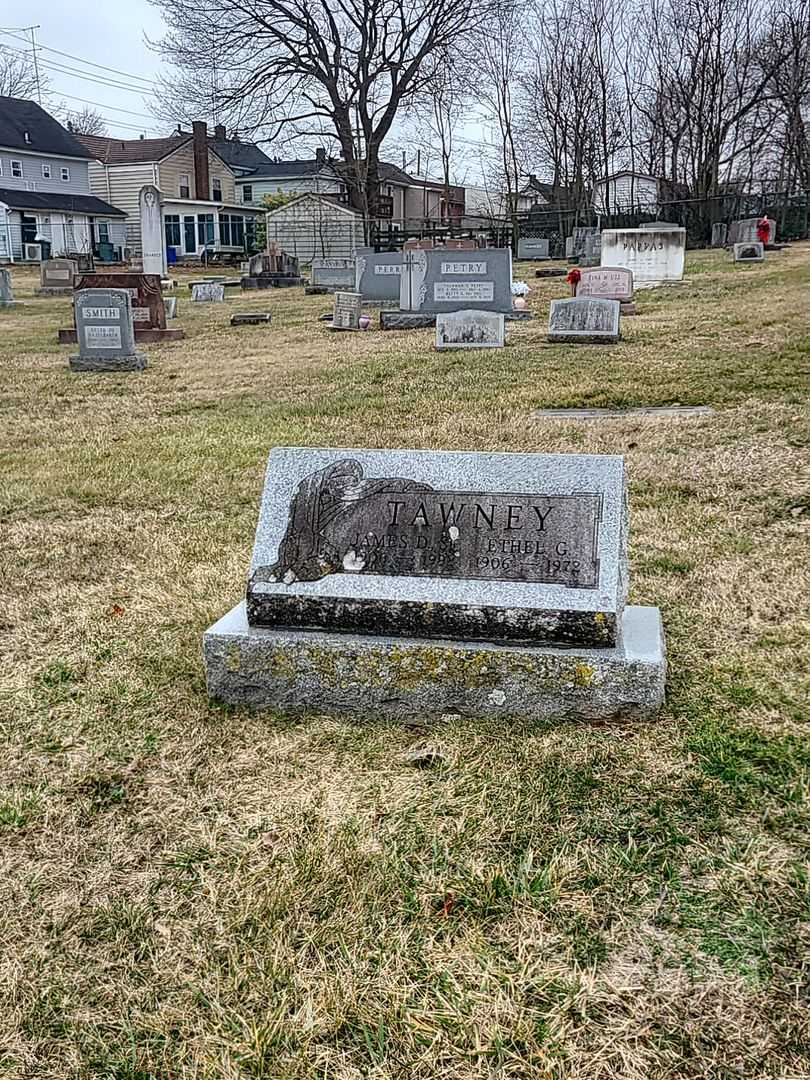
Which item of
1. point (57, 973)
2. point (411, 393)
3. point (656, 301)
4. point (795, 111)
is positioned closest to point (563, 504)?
point (57, 973)

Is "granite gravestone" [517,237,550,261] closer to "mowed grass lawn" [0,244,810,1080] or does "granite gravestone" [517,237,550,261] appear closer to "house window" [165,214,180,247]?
"house window" [165,214,180,247]

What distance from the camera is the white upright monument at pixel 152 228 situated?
2434 cm

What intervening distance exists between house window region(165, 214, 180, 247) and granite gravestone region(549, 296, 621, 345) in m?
41.8

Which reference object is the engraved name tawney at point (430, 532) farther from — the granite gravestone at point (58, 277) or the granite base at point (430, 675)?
the granite gravestone at point (58, 277)

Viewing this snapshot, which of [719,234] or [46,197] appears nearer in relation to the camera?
[719,234]

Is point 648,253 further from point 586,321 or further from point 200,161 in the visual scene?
point 200,161

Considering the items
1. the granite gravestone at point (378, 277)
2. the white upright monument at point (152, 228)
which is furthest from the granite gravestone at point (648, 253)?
the white upright monument at point (152, 228)

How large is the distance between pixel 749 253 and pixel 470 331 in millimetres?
15473

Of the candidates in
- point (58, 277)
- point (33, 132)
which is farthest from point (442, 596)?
point (33, 132)

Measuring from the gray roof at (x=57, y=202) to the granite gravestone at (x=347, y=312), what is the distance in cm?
3522

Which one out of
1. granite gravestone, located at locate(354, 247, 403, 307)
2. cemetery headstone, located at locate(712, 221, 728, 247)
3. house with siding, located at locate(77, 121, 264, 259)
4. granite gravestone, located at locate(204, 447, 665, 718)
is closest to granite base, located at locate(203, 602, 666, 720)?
granite gravestone, located at locate(204, 447, 665, 718)

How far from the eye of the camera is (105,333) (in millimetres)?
12906

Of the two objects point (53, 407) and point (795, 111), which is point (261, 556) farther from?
point (795, 111)

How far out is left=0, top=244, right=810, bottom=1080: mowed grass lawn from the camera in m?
1.90
